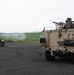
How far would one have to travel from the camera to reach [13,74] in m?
12.9

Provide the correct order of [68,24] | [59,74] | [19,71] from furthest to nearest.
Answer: [68,24], [19,71], [59,74]

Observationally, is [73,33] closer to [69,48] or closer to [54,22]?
[69,48]

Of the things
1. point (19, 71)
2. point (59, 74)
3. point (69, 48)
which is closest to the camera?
point (59, 74)

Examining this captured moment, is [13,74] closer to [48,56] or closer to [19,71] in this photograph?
[19,71]

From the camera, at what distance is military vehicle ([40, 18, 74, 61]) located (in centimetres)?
1731

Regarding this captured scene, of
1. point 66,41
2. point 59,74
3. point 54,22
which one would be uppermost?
point 54,22

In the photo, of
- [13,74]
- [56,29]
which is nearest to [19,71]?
[13,74]

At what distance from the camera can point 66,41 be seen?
1744 cm

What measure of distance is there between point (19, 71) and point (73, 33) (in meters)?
4.90

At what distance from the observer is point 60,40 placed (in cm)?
A: 1798

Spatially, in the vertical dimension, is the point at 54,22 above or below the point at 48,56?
above

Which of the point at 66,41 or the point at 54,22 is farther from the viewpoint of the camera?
the point at 54,22

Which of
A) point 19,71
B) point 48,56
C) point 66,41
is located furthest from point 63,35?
point 19,71

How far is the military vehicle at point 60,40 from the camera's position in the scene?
17.3m
